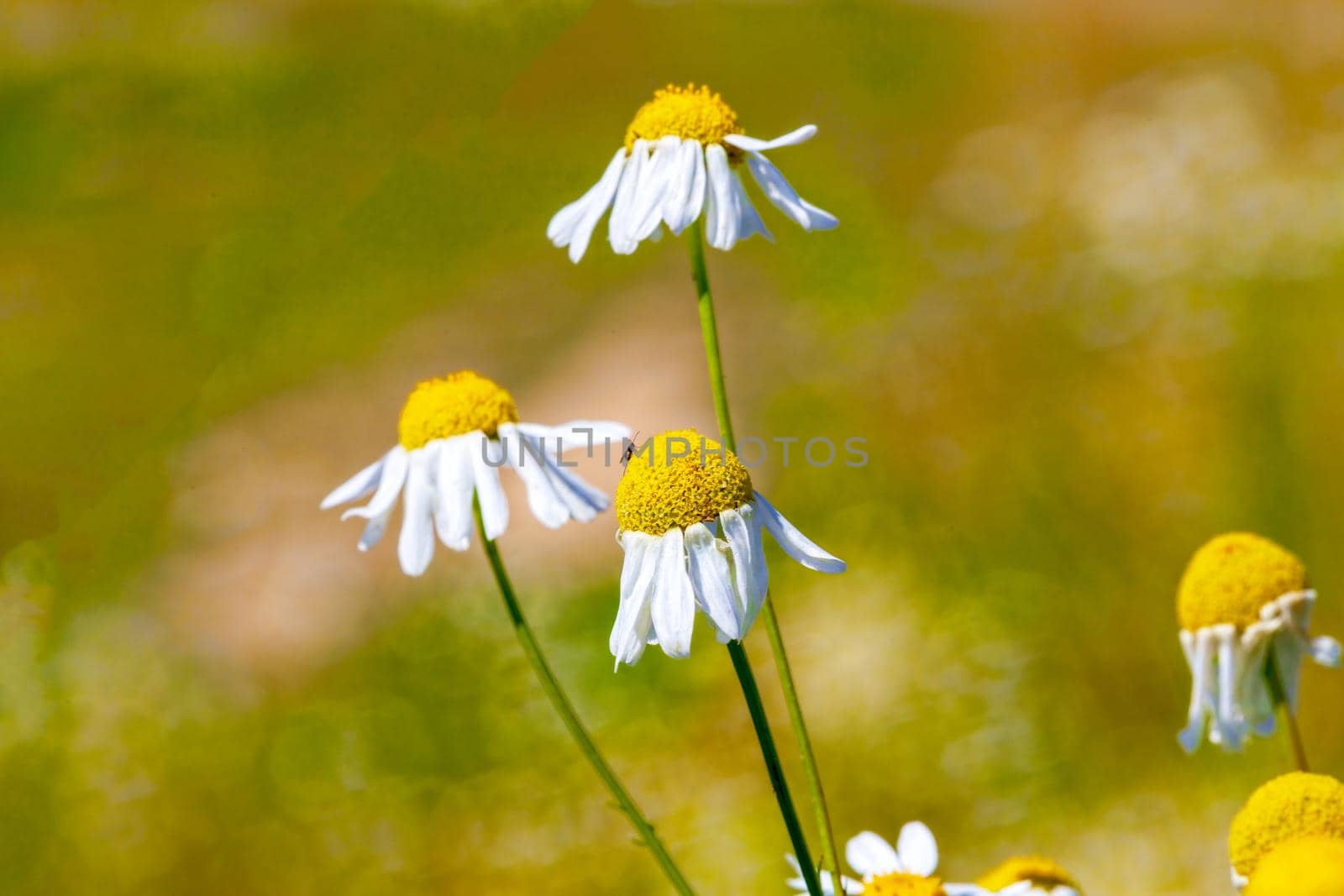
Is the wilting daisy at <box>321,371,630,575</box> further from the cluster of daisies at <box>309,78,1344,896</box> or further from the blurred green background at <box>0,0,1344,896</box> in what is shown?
the blurred green background at <box>0,0,1344,896</box>

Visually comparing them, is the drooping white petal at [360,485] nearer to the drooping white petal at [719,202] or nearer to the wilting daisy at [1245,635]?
the drooping white petal at [719,202]

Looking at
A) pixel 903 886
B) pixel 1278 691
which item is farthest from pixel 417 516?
pixel 1278 691

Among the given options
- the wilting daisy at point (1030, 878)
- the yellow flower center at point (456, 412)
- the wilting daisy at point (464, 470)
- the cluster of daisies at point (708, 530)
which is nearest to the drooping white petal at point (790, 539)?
the cluster of daisies at point (708, 530)

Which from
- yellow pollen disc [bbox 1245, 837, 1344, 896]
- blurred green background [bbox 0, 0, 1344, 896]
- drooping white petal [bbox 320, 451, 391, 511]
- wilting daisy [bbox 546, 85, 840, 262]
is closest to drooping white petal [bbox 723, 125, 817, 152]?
wilting daisy [bbox 546, 85, 840, 262]

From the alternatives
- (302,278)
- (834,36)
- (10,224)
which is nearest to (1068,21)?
(834,36)

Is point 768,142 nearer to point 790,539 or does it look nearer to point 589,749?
point 790,539

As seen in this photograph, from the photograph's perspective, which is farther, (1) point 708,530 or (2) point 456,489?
(2) point 456,489

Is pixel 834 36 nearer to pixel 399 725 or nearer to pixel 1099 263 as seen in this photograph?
pixel 1099 263
